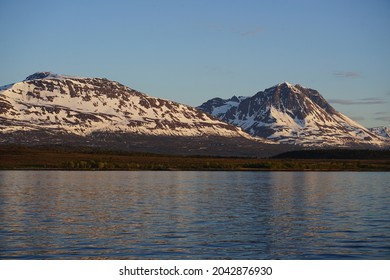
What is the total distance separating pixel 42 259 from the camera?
116 ft

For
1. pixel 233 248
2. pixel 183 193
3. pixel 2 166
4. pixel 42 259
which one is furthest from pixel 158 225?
pixel 2 166

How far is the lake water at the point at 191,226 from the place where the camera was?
38.0m

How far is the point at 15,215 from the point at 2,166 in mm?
122771

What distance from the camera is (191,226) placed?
48.2 meters

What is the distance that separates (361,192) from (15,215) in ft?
155

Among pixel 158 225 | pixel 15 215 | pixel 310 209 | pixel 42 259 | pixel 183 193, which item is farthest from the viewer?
pixel 183 193

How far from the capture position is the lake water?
1495 inches
